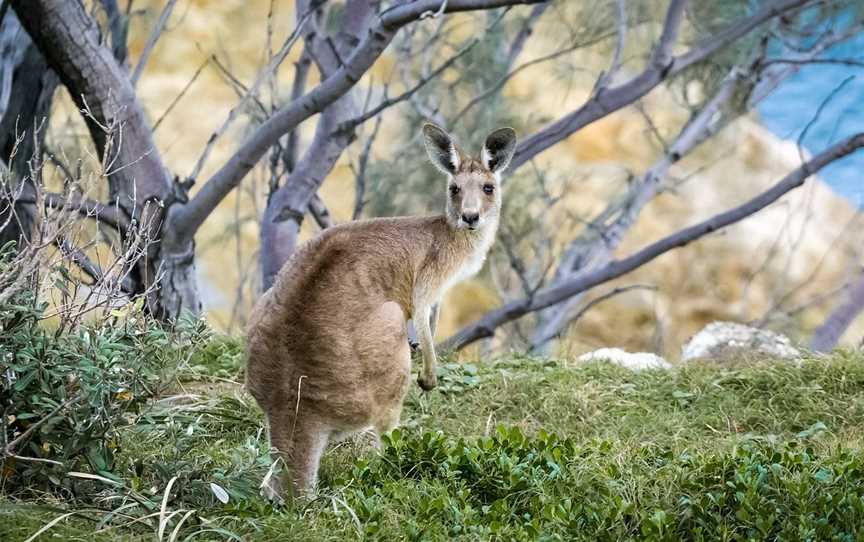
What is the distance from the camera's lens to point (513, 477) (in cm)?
385

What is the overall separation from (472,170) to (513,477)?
153 cm

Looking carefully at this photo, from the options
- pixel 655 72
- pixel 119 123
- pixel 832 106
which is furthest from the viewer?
pixel 832 106

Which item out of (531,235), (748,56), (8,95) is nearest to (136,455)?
(8,95)

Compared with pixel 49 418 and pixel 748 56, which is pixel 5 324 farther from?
pixel 748 56

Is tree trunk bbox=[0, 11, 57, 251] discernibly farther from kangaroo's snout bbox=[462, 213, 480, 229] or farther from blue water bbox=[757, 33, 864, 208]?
blue water bbox=[757, 33, 864, 208]

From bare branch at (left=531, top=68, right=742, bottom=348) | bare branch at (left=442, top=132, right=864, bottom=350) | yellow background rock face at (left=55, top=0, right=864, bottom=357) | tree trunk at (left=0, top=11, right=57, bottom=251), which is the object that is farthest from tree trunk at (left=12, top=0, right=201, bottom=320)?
yellow background rock face at (left=55, top=0, right=864, bottom=357)

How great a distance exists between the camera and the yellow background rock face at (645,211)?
13.4m

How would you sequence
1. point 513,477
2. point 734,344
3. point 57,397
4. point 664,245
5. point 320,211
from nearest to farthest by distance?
point 57,397 < point 513,477 < point 734,344 < point 664,245 < point 320,211

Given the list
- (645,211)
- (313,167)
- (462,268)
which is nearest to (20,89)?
(313,167)

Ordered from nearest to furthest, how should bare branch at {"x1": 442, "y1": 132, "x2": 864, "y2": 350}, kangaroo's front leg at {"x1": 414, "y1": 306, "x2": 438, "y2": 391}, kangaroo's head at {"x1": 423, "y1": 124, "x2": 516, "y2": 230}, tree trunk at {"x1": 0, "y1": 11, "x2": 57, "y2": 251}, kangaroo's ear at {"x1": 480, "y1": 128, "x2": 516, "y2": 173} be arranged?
1. kangaroo's front leg at {"x1": 414, "y1": 306, "x2": 438, "y2": 391}
2. kangaroo's head at {"x1": 423, "y1": 124, "x2": 516, "y2": 230}
3. kangaroo's ear at {"x1": 480, "y1": 128, "x2": 516, "y2": 173}
4. tree trunk at {"x1": 0, "y1": 11, "x2": 57, "y2": 251}
5. bare branch at {"x1": 442, "y1": 132, "x2": 864, "y2": 350}

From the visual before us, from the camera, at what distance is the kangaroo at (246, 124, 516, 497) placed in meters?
3.88

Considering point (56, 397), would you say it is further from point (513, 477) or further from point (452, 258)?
point (452, 258)

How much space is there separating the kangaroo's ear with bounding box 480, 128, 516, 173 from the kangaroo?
1.32ft

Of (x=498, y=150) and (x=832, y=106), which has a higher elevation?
(x=832, y=106)
